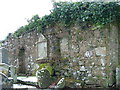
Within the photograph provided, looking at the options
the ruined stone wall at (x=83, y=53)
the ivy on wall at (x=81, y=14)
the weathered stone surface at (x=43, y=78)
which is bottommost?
the weathered stone surface at (x=43, y=78)

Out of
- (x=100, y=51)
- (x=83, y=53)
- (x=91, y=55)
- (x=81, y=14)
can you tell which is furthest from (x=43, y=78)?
(x=81, y=14)

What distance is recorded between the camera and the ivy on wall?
6453mm

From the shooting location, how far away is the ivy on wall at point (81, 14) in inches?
254

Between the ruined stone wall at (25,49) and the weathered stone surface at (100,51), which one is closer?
the weathered stone surface at (100,51)

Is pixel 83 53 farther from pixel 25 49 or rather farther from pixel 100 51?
pixel 25 49

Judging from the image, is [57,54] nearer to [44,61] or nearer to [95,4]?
[44,61]

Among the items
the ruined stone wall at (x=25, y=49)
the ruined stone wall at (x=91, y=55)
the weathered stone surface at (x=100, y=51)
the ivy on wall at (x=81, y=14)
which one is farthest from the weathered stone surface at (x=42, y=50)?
the weathered stone surface at (x=100, y=51)

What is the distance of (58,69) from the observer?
7.39 meters

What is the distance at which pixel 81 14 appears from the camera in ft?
22.9

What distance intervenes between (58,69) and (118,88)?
2.44 meters

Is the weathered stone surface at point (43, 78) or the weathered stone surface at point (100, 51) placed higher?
the weathered stone surface at point (100, 51)

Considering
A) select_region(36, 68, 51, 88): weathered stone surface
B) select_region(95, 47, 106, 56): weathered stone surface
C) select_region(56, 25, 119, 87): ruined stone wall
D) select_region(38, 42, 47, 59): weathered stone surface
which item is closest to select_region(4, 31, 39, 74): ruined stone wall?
select_region(38, 42, 47, 59): weathered stone surface

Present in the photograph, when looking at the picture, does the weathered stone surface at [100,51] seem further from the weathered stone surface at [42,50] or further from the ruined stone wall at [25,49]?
the ruined stone wall at [25,49]

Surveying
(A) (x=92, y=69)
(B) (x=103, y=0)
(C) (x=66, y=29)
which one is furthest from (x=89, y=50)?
(B) (x=103, y=0)
